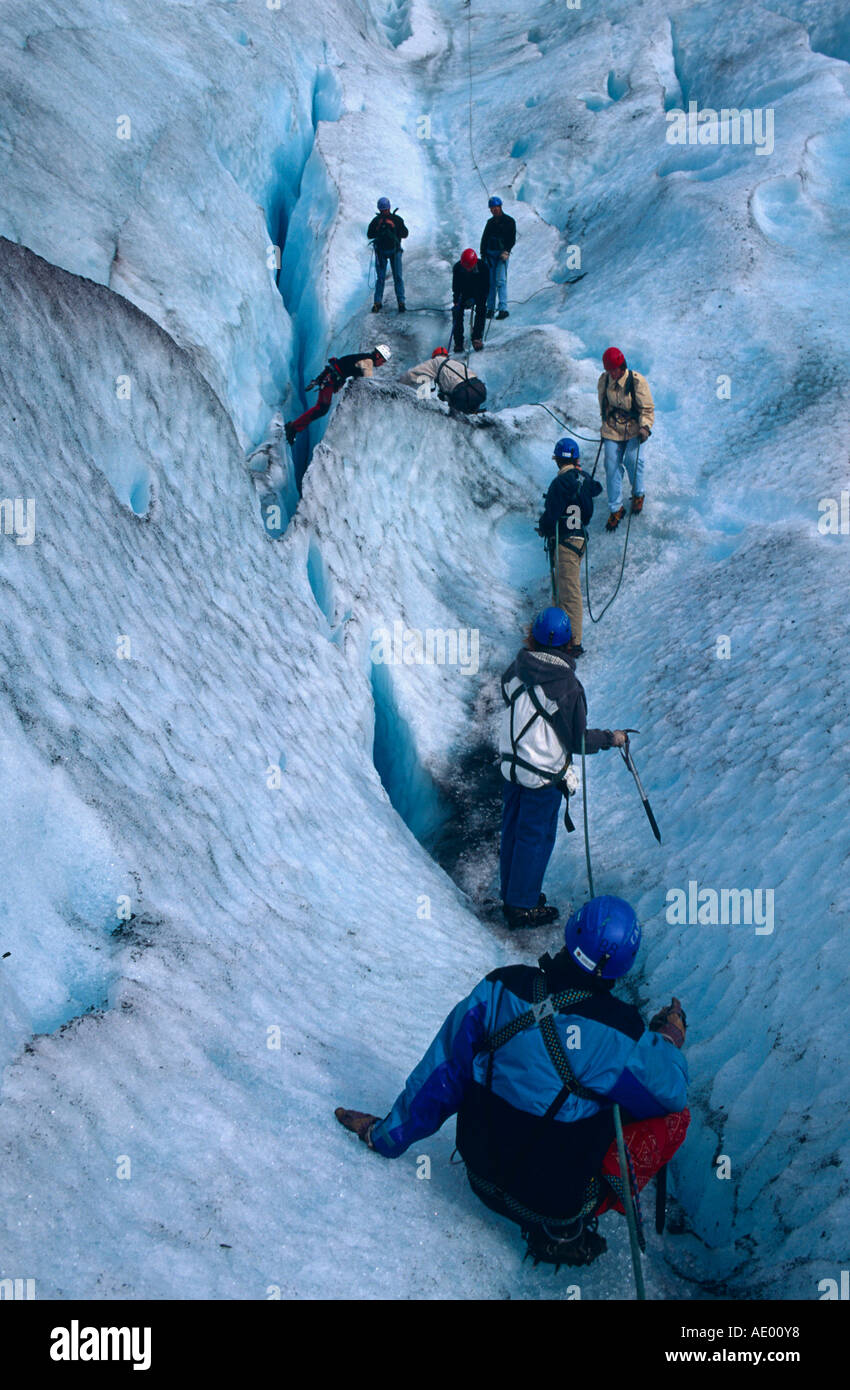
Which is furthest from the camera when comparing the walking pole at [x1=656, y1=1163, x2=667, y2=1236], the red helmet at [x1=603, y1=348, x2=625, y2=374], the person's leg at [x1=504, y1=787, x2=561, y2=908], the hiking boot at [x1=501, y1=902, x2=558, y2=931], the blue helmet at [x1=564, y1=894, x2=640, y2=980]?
the red helmet at [x1=603, y1=348, x2=625, y2=374]

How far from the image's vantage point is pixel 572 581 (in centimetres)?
774

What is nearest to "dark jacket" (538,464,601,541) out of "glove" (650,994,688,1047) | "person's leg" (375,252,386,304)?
"glove" (650,994,688,1047)

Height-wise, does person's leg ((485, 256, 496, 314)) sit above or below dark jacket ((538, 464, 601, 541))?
above

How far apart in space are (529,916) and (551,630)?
169cm

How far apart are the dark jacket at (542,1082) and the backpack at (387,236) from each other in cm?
1094

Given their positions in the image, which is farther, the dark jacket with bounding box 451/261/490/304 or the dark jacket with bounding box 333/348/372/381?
the dark jacket with bounding box 451/261/490/304

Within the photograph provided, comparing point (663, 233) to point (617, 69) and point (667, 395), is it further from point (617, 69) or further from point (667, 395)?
point (617, 69)

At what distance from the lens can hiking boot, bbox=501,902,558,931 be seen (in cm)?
557

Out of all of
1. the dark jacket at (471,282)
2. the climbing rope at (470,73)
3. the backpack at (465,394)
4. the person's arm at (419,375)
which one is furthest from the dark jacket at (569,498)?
the climbing rope at (470,73)

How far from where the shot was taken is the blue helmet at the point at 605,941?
123 inches

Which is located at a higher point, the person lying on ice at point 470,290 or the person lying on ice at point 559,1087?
→ the person lying on ice at point 470,290

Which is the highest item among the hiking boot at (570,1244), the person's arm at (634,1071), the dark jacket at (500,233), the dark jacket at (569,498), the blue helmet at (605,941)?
the dark jacket at (500,233)

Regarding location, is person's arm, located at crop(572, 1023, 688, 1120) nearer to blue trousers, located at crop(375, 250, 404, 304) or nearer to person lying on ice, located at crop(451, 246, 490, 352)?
person lying on ice, located at crop(451, 246, 490, 352)

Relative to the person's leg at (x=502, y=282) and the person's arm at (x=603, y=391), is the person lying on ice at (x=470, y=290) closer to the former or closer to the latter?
the person's leg at (x=502, y=282)
